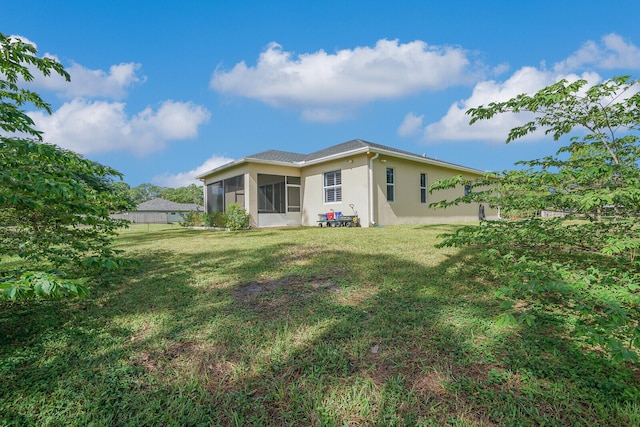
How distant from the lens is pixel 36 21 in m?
6.70

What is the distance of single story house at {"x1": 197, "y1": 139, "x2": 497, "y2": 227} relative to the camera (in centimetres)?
1185

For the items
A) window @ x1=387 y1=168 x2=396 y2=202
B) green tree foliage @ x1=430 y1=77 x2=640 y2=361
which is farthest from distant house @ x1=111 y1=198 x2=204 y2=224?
green tree foliage @ x1=430 y1=77 x2=640 y2=361

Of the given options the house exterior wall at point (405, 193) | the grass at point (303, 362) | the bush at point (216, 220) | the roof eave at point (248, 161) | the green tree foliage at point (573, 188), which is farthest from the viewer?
the bush at point (216, 220)

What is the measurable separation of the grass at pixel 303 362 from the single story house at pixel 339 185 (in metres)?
8.46

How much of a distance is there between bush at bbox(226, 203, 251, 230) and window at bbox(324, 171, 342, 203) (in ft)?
12.2

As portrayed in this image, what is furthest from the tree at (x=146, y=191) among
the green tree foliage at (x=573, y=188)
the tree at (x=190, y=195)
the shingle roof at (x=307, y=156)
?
the green tree foliage at (x=573, y=188)

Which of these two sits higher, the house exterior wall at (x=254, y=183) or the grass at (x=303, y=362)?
the house exterior wall at (x=254, y=183)

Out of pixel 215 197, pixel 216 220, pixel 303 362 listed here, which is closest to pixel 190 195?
pixel 215 197

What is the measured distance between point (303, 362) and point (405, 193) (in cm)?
1199

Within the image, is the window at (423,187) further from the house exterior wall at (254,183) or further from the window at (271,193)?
the house exterior wall at (254,183)

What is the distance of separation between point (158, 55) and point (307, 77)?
6634 mm

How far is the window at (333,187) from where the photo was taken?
41.7 ft

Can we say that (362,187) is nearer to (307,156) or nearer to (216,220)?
(307,156)

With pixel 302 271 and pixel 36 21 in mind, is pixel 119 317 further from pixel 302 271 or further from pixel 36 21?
pixel 36 21
